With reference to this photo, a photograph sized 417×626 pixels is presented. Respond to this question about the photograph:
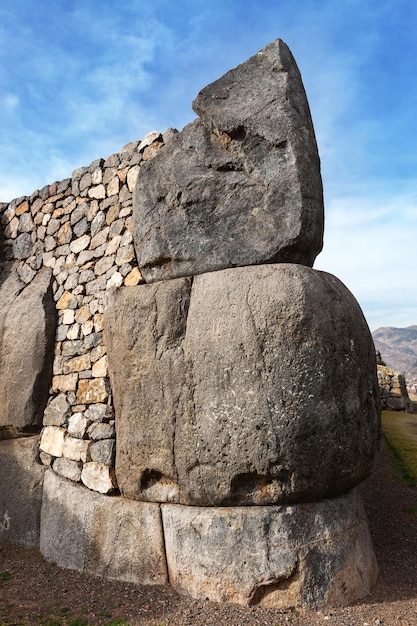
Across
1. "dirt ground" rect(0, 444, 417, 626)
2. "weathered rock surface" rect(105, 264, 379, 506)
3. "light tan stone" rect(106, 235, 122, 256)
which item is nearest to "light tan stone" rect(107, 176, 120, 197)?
"light tan stone" rect(106, 235, 122, 256)

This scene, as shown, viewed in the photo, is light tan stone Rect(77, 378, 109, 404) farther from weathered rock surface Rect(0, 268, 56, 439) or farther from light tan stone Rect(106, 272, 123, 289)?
light tan stone Rect(106, 272, 123, 289)

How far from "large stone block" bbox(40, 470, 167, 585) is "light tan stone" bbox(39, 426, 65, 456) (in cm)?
27

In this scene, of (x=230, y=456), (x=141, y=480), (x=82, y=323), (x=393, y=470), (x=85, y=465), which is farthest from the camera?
(x=393, y=470)

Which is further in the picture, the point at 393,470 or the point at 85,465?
the point at 393,470

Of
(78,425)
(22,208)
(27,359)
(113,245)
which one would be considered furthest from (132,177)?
(78,425)

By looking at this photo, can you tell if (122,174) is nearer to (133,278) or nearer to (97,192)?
(97,192)

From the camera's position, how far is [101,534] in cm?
484

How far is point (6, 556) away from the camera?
17.9 ft

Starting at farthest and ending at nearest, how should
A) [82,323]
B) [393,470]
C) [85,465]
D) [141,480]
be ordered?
1. [393,470]
2. [82,323]
3. [85,465]
4. [141,480]

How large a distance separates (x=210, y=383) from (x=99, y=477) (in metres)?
1.69

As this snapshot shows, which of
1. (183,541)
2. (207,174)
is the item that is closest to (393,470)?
(183,541)

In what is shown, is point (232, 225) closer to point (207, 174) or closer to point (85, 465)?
point (207, 174)

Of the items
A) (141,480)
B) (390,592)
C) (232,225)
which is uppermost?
(232,225)

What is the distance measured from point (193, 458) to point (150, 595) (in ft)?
3.99
